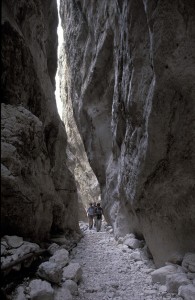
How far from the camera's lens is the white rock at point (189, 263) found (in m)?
5.58

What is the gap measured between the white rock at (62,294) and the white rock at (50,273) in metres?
0.19

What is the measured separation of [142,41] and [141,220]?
4881 millimetres

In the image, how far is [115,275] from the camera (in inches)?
259

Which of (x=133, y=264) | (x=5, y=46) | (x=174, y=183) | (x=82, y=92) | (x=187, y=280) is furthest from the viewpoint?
(x=82, y=92)

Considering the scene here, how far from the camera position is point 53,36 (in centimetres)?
1272

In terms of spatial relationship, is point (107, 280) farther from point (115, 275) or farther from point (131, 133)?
point (131, 133)

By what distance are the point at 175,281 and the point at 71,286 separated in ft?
6.73

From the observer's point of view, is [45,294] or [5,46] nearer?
[45,294]

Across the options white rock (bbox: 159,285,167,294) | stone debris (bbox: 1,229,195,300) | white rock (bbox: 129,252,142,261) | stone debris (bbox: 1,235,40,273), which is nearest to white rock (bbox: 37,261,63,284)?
stone debris (bbox: 1,229,195,300)

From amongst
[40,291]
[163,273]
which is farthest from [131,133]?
[40,291]

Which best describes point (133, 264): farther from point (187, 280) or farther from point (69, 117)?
point (69, 117)

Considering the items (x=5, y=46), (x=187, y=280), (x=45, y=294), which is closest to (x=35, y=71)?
(x=5, y=46)

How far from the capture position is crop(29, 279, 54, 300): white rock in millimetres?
4469

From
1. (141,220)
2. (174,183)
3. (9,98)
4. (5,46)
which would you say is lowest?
(141,220)
